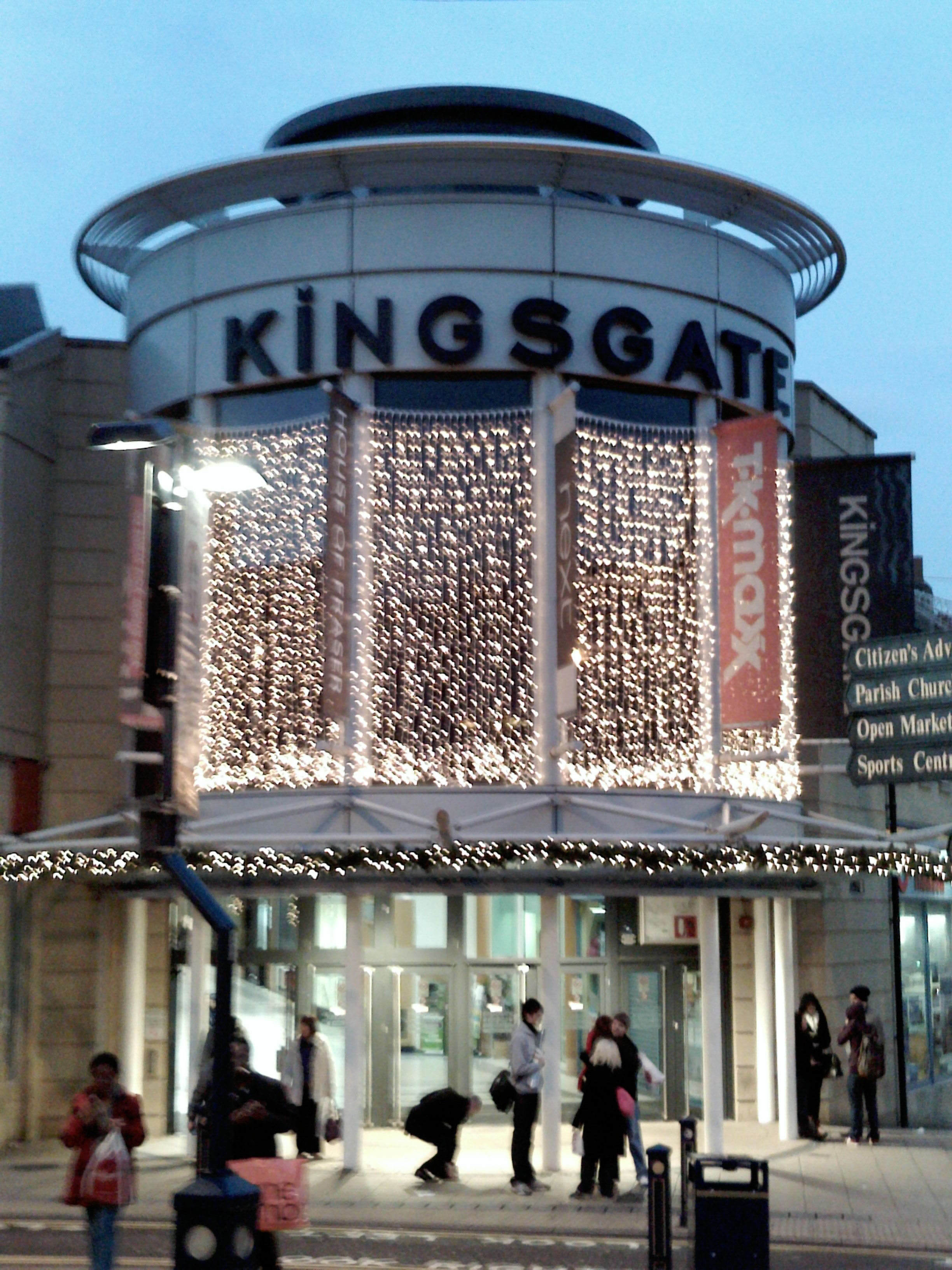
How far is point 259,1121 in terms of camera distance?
458 inches

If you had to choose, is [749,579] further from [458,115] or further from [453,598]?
[458,115]

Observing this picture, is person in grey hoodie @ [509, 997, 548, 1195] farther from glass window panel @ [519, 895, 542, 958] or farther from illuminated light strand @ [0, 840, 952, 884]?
glass window panel @ [519, 895, 542, 958]

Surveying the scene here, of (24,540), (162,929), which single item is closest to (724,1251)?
(162,929)

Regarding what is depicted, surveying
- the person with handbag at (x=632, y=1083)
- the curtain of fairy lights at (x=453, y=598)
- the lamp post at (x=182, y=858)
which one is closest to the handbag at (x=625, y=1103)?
the person with handbag at (x=632, y=1083)

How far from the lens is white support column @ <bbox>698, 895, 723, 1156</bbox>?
19.6 meters

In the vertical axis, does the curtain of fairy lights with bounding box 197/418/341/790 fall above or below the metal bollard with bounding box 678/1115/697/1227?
above

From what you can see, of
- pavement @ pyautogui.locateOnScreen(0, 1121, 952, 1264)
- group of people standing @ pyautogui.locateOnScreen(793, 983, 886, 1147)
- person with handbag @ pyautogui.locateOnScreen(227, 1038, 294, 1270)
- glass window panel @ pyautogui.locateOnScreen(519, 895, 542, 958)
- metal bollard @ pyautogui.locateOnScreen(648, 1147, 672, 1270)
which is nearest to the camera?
person with handbag @ pyautogui.locateOnScreen(227, 1038, 294, 1270)

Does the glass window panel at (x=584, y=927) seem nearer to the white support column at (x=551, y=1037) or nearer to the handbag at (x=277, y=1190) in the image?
the white support column at (x=551, y=1037)

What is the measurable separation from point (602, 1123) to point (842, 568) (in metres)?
7.90

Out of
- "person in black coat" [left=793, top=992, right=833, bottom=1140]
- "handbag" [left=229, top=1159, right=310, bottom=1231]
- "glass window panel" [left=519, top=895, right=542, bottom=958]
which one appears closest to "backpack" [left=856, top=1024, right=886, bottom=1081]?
"person in black coat" [left=793, top=992, right=833, bottom=1140]

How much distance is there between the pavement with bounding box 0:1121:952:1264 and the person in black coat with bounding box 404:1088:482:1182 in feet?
0.45

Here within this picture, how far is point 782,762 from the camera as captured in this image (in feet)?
72.5

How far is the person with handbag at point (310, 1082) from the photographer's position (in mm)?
19391

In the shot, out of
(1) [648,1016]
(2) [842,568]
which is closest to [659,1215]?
(1) [648,1016]
